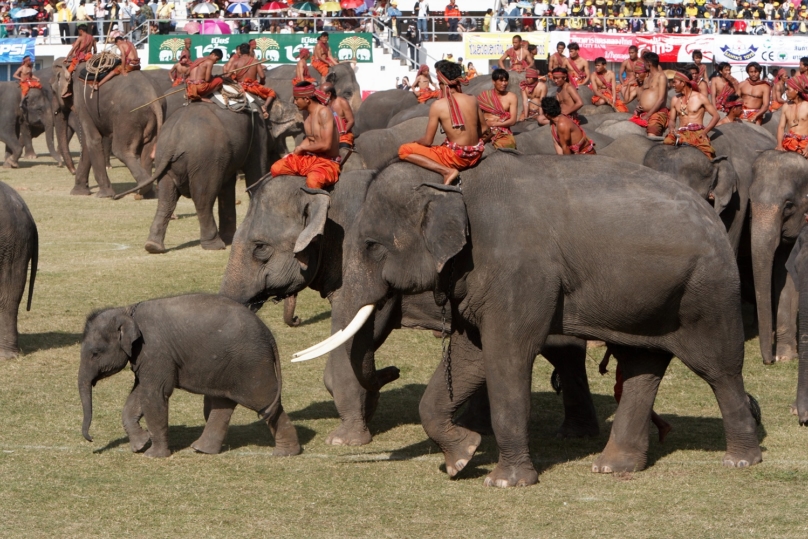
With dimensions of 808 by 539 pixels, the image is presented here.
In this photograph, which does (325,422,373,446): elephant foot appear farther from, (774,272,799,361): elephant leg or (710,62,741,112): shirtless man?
(710,62,741,112): shirtless man

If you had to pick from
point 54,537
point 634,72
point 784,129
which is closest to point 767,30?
point 634,72

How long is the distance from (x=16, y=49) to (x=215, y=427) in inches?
1524

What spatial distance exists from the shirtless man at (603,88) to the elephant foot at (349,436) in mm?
14671

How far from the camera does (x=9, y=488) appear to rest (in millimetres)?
6949

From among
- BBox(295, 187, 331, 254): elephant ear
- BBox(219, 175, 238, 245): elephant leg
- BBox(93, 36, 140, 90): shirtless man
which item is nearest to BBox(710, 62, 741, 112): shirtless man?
BBox(219, 175, 238, 245): elephant leg

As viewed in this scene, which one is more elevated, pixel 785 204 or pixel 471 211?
pixel 471 211

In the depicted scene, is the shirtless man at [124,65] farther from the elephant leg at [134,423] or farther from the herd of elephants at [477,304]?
the elephant leg at [134,423]

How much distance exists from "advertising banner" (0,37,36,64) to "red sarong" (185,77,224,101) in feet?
95.5

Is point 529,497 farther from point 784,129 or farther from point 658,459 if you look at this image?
point 784,129

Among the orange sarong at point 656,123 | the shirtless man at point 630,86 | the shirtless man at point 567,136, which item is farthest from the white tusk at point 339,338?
the shirtless man at point 630,86

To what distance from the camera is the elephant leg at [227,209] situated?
1617cm

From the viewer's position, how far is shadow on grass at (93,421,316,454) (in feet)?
26.1

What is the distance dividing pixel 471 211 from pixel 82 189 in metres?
16.5

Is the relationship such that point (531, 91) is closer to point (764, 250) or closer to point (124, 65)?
point (124, 65)
